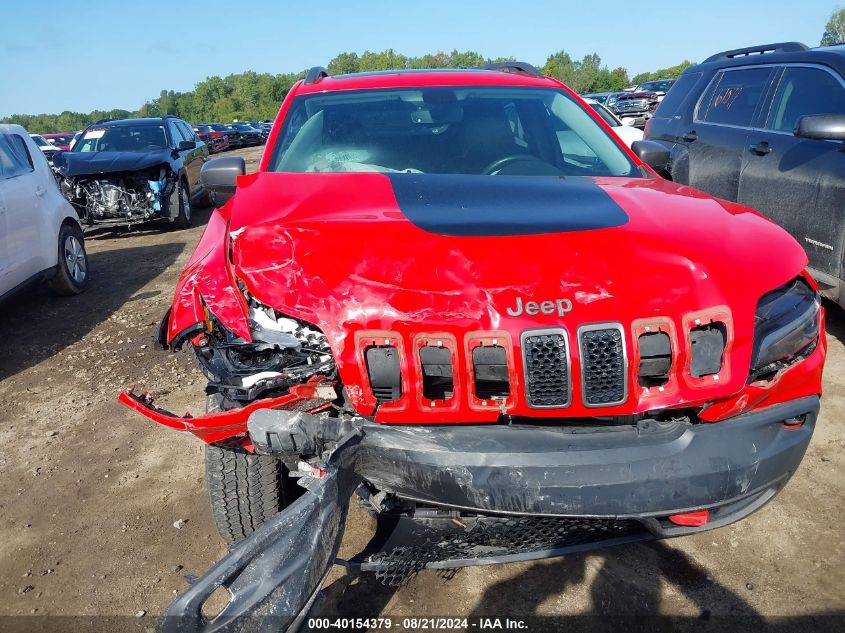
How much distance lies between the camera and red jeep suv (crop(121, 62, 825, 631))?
174cm

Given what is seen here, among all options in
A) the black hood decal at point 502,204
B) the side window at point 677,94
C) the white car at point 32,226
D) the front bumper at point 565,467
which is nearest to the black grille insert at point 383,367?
the front bumper at point 565,467

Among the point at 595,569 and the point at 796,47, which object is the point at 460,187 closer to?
the point at 595,569

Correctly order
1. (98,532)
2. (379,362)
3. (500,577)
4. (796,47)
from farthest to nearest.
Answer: (796,47) → (98,532) → (500,577) → (379,362)

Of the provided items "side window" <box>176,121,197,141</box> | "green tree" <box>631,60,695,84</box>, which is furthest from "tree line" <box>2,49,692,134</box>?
"side window" <box>176,121,197,141</box>

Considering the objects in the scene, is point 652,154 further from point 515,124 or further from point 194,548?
point 194,548

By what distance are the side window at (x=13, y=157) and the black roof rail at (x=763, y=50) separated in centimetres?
623

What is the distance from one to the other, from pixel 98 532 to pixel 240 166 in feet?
5.77

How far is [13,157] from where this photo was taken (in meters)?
5.66

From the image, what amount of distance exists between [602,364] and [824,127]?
120 inches

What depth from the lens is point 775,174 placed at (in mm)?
4512

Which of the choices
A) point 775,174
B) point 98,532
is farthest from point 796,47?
point 98,532

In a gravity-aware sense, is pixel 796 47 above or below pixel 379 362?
above

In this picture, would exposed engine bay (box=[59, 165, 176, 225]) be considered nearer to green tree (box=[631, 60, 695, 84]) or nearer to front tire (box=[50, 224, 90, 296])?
front tire (box=[50, 224, 90, 296])

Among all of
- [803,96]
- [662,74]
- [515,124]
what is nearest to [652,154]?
[515,124]
